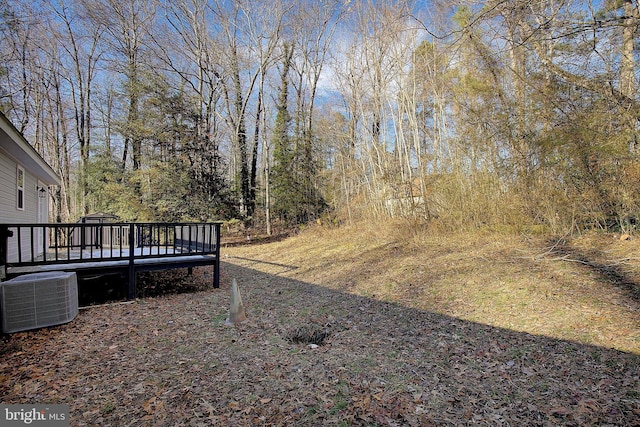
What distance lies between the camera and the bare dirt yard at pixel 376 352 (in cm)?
213

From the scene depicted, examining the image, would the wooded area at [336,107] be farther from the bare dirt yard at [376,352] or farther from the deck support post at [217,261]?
the deck support post at [217,261]

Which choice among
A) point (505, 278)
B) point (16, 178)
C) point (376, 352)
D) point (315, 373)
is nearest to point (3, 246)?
point (16, 178)

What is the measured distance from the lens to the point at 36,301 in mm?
3436

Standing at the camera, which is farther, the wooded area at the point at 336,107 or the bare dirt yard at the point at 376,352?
the wooded area at the point at 336,107

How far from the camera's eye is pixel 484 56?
6488 millimetres

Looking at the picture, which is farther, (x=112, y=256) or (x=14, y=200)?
(x=14, y=200)

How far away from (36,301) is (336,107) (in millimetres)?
12347

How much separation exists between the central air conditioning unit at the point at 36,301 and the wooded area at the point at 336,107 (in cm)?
539

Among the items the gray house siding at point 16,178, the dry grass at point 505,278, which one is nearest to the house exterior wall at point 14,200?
the gray house siding at point 16,178

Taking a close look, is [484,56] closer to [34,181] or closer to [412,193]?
[412,193]

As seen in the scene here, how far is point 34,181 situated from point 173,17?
967cm

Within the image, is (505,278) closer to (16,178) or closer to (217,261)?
(217,261)

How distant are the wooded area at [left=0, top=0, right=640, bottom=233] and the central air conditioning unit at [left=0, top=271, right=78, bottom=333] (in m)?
5.39

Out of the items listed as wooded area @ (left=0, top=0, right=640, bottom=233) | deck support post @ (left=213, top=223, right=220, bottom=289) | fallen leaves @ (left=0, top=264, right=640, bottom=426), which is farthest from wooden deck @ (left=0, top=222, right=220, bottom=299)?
wooded area @ (left=0, top=0, right=640, bottom=233)
